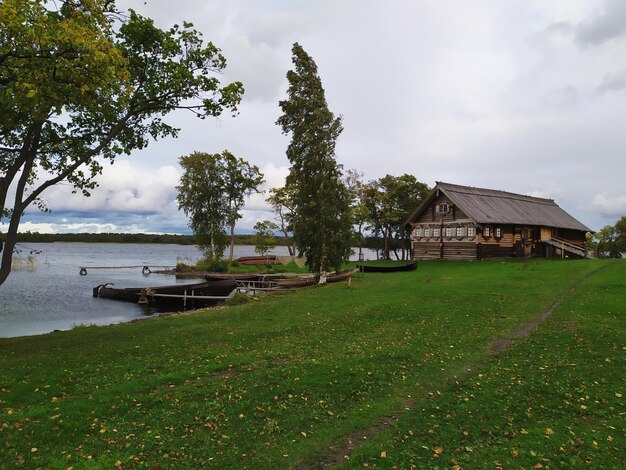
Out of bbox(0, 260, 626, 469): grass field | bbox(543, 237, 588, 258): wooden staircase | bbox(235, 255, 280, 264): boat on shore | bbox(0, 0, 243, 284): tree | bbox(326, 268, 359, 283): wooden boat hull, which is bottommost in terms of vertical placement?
bbox(0, 260, 626, 469): grass field

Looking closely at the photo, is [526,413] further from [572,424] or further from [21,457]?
[21,457]

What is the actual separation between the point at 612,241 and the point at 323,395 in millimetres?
82072

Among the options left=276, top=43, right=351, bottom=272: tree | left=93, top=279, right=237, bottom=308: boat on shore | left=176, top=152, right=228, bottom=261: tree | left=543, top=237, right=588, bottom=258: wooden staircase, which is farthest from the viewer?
left=176, top=152, right=228, bottom=261: tree

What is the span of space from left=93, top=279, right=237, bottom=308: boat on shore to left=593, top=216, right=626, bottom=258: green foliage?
2558 inches

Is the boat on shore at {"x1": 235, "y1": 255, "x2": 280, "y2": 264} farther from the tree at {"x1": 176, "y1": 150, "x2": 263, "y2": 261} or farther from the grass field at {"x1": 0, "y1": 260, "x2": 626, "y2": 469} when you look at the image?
the grass field at {"x1": 0, "y1": 260, "x2": 626, "y2": 469}

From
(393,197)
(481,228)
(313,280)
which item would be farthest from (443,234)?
(313,280)

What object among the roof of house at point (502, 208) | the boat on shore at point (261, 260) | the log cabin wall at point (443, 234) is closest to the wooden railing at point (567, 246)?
the roof of house at point (502, 208)

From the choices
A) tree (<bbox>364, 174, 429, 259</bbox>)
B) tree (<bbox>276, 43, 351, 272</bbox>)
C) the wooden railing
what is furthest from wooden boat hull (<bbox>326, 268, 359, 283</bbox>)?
the wooden railing

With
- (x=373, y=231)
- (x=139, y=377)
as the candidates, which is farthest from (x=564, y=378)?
(x=373, y=231)

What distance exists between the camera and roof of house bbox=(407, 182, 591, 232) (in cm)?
5003

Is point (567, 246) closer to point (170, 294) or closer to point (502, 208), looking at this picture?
point (502, 208)

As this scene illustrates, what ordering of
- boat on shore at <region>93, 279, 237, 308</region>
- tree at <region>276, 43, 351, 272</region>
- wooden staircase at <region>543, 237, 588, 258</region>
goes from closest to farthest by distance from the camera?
tree at <region>276, 43, 351, 272</region> < boat on shore at <region>93, 279, 237, 308</region> < wooden staircase at <region>543, 237, 588, 258</region>

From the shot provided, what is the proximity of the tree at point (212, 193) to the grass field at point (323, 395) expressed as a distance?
44.4 m

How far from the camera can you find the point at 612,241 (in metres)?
71.2
